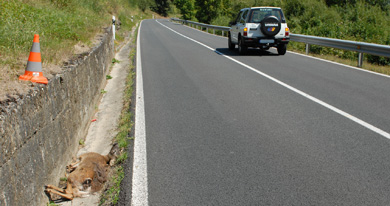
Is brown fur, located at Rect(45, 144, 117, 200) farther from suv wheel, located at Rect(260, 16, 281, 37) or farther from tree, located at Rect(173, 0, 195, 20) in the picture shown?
tree, located at Rect(173, 0, 195, 20)

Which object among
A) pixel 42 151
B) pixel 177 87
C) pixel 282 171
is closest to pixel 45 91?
pixel 42 151

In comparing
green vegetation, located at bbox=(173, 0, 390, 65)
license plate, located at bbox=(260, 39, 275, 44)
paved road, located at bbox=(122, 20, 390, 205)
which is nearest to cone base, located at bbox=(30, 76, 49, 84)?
paved road, located at bbox=(122, 20, 390, 205)

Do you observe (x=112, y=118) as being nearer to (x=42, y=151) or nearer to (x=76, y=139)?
(x=76, y=139)

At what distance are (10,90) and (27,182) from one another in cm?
124

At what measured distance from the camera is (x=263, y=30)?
16.0 m

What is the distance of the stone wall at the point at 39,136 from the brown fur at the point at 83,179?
0.16 metres

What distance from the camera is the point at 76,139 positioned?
634cm

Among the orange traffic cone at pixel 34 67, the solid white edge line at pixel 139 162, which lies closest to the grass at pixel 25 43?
the orange traffic cone at pixel 34 67

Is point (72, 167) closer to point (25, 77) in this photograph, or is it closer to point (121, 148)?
point (121, 148)

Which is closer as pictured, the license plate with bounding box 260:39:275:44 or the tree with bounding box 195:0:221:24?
the license plate with bounding box 260:39:275:44

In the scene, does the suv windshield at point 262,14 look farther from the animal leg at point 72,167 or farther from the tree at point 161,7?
the tree at point 161,7

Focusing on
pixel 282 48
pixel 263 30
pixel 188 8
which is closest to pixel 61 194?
pixel 263 30

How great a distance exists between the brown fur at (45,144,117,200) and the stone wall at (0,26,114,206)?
0.16 meters

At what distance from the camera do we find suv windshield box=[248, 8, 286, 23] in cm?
1648
